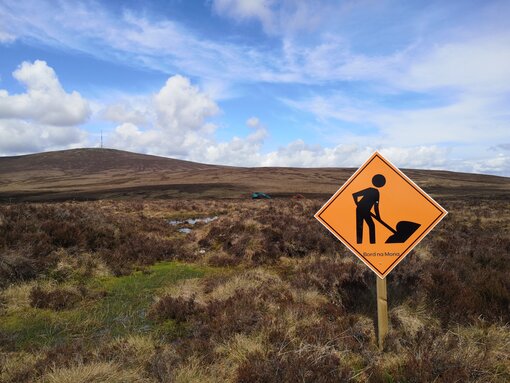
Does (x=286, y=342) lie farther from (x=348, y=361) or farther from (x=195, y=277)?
(x=195, y=277)

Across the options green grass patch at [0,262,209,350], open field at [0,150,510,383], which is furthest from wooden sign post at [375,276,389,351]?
green grass patch at [0,262,209,350]

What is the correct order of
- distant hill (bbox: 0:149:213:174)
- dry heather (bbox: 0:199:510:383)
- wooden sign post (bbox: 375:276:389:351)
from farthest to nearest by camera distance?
distant hill (bbox: 0:149:213:174), wooden sign post (bbox: 375:276:389:351), dry heather (bbox: 0:199:510:383)

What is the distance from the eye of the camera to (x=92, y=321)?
6.04 metres

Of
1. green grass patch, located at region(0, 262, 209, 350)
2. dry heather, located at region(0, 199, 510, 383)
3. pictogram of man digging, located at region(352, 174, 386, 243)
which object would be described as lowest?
green grass patch, located at region(0, 262, 209, 350)

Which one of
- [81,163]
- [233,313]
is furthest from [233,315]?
[81,163]

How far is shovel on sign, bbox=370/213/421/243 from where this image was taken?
4.75 metres

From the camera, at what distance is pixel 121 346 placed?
4809 mm

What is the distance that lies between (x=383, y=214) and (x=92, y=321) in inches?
196

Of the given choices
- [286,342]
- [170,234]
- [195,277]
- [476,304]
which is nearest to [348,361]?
[286,342]

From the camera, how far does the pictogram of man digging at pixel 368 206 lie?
4.80 m

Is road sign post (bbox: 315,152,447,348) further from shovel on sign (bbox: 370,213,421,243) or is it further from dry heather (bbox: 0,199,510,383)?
dry heather (bbox: 0,199,510,383)

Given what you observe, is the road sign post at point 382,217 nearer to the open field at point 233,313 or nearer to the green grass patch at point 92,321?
the open field at point 233,313

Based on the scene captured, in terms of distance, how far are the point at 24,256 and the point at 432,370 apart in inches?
339

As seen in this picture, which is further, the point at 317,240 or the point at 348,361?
the point at 317,240
